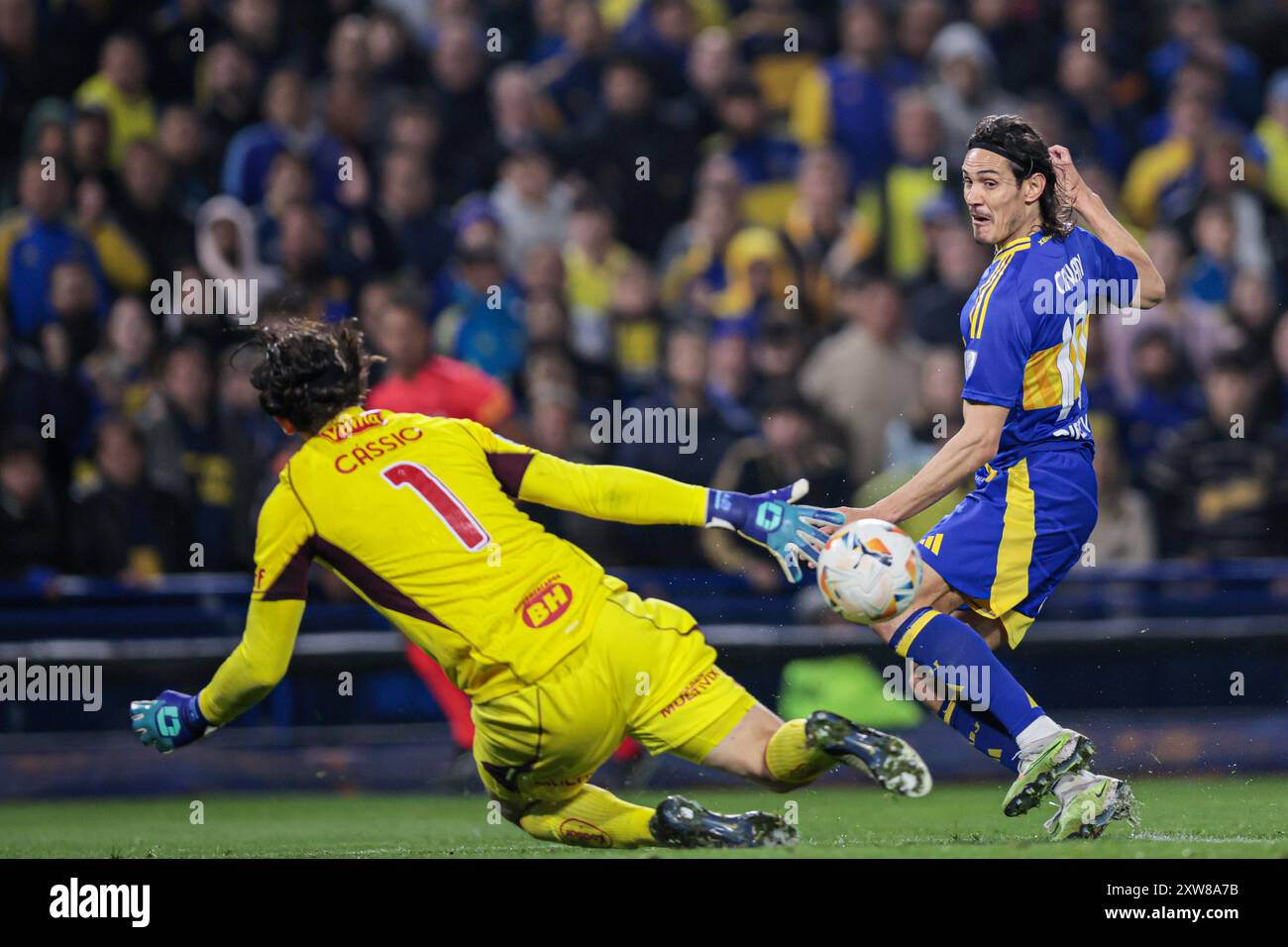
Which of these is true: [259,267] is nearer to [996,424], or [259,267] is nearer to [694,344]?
[694,344]

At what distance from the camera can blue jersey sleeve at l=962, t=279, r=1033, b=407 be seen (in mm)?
5652

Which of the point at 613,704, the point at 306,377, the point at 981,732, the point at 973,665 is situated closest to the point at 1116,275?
the point at 973,665

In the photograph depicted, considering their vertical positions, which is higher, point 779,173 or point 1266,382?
point 779,173

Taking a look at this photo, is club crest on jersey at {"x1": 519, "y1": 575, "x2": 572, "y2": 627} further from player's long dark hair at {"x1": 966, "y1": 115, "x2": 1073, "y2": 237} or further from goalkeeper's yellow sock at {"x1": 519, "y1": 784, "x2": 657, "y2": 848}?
player's long dark hair at {"x1": 966, "y1": 115, "x2": 1073, "y2": 237}

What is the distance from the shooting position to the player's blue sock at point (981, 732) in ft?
18.8

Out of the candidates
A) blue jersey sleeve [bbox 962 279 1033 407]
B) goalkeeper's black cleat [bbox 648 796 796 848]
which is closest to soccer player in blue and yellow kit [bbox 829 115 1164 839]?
blue jersey sleeve [bbox 962 279 1033 407]

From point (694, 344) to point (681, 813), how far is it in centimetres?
479

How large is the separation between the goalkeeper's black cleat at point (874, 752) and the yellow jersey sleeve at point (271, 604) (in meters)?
1.52

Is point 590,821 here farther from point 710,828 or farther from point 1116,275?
point 1116,275

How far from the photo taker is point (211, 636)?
9328 millimetres

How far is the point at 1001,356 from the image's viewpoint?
18.6ft

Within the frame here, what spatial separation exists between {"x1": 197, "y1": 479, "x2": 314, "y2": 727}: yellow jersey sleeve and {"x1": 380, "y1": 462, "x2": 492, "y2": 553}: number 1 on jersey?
288 mm
